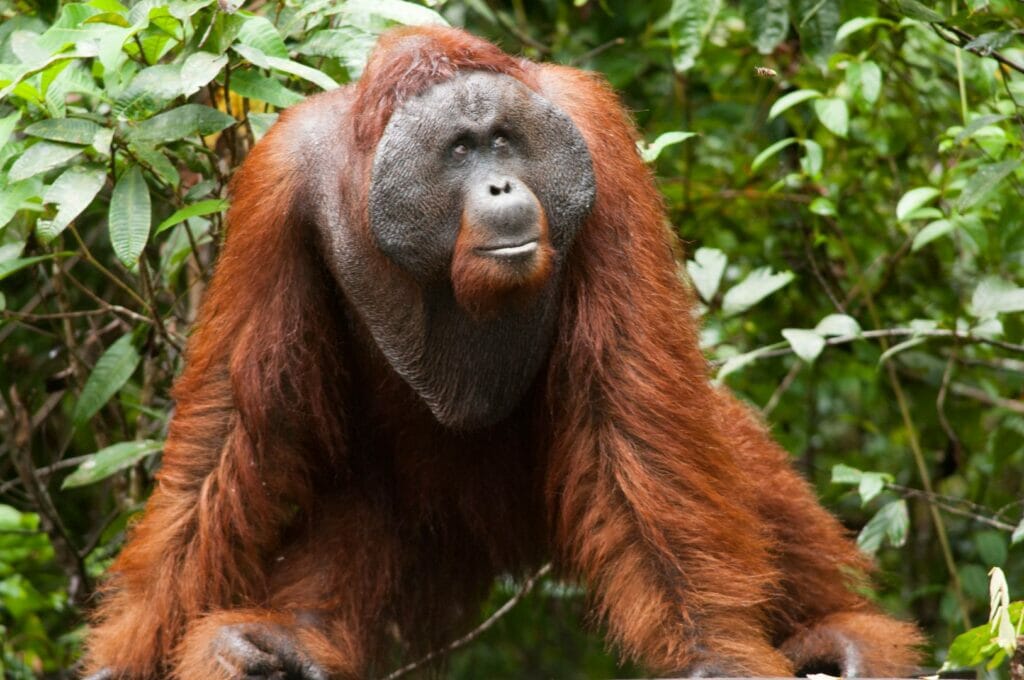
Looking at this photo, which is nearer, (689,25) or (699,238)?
(689,25)

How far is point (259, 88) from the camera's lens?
407cm

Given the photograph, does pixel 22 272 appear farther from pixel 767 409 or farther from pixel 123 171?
pixel 767 409

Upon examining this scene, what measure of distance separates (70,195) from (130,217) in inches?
6.7

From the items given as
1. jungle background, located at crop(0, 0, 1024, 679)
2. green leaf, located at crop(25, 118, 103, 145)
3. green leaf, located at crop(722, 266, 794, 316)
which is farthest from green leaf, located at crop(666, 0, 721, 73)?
green leaf, located at crop(25, 118, 103, 145)

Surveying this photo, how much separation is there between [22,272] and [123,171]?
1.49 m

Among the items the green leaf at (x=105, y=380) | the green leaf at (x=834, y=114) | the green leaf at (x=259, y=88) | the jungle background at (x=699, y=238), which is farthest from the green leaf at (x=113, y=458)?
the green leaf at (x=834, y=114)

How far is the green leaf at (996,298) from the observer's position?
4.58 meters

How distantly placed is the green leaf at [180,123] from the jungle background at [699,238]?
1 cm

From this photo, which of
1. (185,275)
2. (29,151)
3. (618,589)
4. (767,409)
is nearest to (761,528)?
(618,589)

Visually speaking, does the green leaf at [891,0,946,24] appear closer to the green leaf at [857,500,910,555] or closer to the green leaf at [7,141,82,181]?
the green leaf at [857,500,910,555]

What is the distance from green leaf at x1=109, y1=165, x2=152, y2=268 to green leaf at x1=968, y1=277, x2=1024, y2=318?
2620 millimetres

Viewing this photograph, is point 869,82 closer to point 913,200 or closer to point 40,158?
point 913,200

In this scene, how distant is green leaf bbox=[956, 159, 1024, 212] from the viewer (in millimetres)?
4348

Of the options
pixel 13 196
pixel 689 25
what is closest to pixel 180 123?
pixel 13 196
